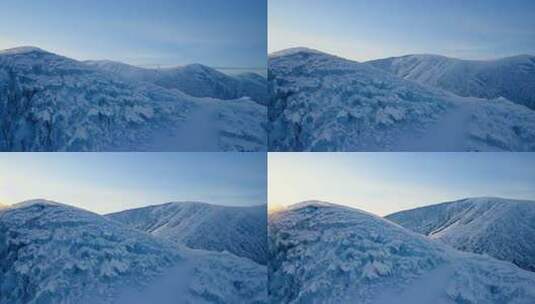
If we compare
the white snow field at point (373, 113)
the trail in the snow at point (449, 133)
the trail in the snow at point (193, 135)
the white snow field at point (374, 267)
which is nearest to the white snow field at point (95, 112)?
the trail in the snow at point (193, 135)

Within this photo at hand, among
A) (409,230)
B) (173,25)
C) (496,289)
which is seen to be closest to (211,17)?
(173,25)

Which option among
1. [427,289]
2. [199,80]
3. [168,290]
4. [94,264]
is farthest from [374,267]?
[94,264]

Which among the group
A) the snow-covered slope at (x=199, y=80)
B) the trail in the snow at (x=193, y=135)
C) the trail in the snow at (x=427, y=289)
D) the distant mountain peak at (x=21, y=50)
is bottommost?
the trail in the snow at (x=427, y=289)

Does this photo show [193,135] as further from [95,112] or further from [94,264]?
[94,264]

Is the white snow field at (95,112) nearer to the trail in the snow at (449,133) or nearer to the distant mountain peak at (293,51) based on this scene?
the distant mountain peak at (293,51)

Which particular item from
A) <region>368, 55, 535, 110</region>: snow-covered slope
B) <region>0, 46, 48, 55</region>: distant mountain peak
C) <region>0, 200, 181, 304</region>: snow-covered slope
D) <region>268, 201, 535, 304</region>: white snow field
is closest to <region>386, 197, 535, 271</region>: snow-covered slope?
<region>268, 201, 535, 304</region>: white snow field

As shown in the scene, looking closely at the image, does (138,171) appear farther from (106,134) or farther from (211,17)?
(211,17)
